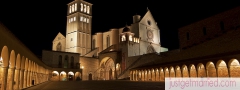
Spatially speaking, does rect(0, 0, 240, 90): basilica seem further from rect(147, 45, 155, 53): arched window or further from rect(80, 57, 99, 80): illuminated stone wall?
rect(147, 45, 155, 53): arched window

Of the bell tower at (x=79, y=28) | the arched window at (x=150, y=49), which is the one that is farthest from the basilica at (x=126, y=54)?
the arched window at (x=150, y=49)

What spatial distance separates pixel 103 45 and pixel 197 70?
134 feet

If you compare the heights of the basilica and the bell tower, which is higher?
the bell tower

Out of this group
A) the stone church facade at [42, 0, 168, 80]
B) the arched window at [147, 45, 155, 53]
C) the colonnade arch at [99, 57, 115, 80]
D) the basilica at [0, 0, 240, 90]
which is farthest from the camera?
the arched window at [147, 45, 155, 53]

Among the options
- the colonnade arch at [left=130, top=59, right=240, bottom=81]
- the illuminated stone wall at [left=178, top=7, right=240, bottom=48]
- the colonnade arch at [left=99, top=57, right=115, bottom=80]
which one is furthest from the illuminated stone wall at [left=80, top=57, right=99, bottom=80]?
the illuminated stone wall at [left=178, top=7, right=240, bottom=48]

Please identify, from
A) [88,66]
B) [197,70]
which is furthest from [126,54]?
[197,70]

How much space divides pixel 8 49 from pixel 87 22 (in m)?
52.9

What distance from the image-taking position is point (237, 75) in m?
20.7

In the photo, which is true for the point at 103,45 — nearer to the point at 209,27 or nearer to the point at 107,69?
the point at 107,69

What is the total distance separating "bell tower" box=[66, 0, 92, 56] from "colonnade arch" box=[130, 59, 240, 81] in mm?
30987

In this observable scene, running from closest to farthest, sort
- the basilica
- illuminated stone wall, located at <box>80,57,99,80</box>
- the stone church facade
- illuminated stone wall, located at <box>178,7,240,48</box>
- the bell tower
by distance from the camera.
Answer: the basilica → illuminated stone wall, located at <box>178,7,240,48</box> → the stone church facade → illuminated stone wall, located at <box>80,57,99,80</box> → the bell tower

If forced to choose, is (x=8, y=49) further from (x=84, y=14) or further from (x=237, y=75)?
(x=84, y=14)

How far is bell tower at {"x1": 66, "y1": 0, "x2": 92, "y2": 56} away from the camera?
201 ft

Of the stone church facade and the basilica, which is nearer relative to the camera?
the basilica
